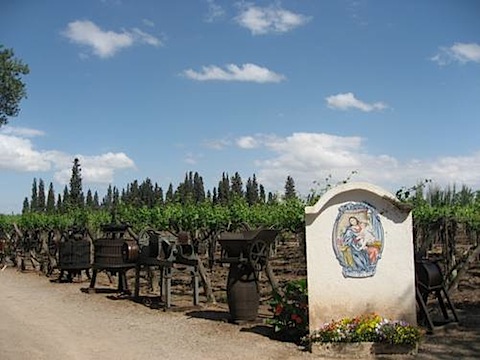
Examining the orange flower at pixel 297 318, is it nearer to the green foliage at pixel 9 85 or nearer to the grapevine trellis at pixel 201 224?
the grapevine trellis at pixel 201 224

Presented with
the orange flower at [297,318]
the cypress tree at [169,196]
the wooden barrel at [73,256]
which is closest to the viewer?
the orange flower at [297,318]

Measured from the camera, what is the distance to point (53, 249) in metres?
23.3

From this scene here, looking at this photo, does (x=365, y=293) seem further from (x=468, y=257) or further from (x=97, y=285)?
(x=97, y=285)

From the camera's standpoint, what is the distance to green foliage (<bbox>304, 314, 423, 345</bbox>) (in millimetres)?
7395

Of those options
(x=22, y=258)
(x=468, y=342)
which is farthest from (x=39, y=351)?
(x=22, y=258)

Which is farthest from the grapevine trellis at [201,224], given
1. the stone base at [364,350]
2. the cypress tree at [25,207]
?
the cypress tree at [25,207]

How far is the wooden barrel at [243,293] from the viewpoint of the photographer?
32.4 feet

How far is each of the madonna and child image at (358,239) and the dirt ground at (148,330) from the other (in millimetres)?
1361

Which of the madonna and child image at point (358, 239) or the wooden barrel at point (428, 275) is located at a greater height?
the madonna and child image at point (358, 239)

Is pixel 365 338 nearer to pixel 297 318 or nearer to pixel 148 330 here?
pixel 297 318

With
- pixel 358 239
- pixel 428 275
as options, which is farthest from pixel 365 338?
pixel 428 275

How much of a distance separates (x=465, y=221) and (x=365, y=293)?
44.1 ft

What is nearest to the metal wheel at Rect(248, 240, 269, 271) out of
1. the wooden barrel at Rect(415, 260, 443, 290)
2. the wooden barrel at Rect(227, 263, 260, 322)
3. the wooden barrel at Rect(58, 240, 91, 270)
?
the wooden barrel at Rect(227, 263, 260, 322)

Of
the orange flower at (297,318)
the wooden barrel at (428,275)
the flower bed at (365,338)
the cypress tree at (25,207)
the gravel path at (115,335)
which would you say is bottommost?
the gravel path at (115,335)
